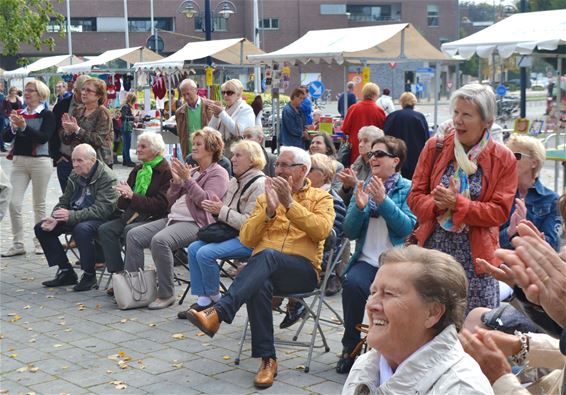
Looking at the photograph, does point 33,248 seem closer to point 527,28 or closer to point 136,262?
point 136,262

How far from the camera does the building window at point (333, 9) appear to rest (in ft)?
250

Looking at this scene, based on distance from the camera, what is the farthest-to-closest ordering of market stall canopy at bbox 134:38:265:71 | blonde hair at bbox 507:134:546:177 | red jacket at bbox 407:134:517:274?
market stall canopy at bbox 134:38:265:71 < blonde hair at bbox 507:134:546:177 < red jacket at bbox 407:134:517:274

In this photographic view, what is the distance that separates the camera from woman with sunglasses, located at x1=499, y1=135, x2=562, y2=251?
6145mm

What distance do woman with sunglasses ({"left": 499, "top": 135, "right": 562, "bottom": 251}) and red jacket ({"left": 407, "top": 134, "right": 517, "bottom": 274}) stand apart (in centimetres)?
103

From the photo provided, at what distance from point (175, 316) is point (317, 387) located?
231 cm

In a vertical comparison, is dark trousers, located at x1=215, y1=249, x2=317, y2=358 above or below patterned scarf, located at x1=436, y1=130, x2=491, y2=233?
below

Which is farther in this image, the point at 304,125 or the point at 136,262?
the point at 304,125

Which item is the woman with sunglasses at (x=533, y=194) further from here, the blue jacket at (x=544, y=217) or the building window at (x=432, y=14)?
the building window at (x=432, y=14)

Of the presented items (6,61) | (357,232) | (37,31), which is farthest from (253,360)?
(6,61)

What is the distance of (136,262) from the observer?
823cm

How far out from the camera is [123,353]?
666 cm

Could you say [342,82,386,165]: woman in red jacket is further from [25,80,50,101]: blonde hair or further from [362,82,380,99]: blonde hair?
[25,80,50,101]: blonde hair

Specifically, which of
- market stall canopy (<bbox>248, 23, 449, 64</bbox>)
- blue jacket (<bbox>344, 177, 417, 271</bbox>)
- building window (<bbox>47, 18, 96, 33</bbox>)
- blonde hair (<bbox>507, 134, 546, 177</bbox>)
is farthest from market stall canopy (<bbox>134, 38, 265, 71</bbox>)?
building window (<bbox>47, 18, 96, 33</bbox>)

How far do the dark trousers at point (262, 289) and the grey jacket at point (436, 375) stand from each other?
302 centimetres
